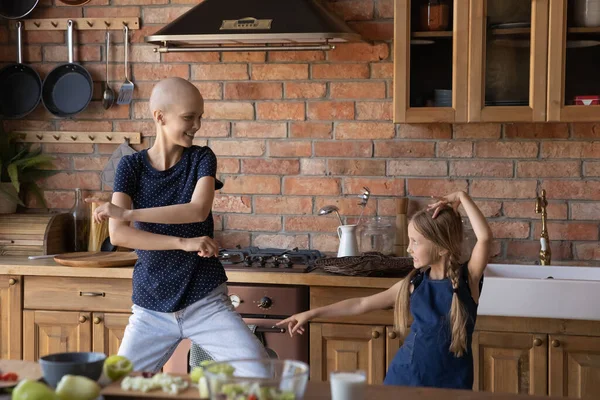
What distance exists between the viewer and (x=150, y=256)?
271 centimetres

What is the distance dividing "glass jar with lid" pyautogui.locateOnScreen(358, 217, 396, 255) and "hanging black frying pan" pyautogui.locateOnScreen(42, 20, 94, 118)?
145cm

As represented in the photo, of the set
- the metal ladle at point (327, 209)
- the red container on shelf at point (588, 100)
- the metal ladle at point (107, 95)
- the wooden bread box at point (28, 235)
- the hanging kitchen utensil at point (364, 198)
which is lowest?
the wooden bread box at point (28, 235)

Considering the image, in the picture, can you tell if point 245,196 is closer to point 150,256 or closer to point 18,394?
point 150,256

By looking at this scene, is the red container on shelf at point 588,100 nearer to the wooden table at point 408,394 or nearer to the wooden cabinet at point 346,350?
the wooden cabinet at point 346,350

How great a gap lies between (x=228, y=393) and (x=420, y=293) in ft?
4.01

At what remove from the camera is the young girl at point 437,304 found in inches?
94.6

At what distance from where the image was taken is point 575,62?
11.0 ft

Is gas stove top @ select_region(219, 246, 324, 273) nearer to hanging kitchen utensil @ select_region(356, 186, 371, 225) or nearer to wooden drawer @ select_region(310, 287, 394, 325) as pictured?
wooden drawer @ select_region(310, 287, 394, 325)

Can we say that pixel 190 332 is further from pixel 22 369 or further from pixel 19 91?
pixel 19 91

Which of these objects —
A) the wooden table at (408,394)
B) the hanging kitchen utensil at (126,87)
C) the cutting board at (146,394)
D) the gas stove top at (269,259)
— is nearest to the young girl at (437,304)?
the wooden table at (408,394)

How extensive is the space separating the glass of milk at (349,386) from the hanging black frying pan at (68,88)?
279 centimetres

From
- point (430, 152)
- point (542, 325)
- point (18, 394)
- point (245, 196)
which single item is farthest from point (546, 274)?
point (18, 394)

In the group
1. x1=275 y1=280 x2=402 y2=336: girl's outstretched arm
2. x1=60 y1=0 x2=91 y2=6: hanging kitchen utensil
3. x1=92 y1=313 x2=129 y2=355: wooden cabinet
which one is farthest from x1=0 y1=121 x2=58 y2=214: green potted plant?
x1=275 y1=280 x2=402 y2=336: girl's outstretched arm

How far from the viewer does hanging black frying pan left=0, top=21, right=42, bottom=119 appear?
4090 millimetres
